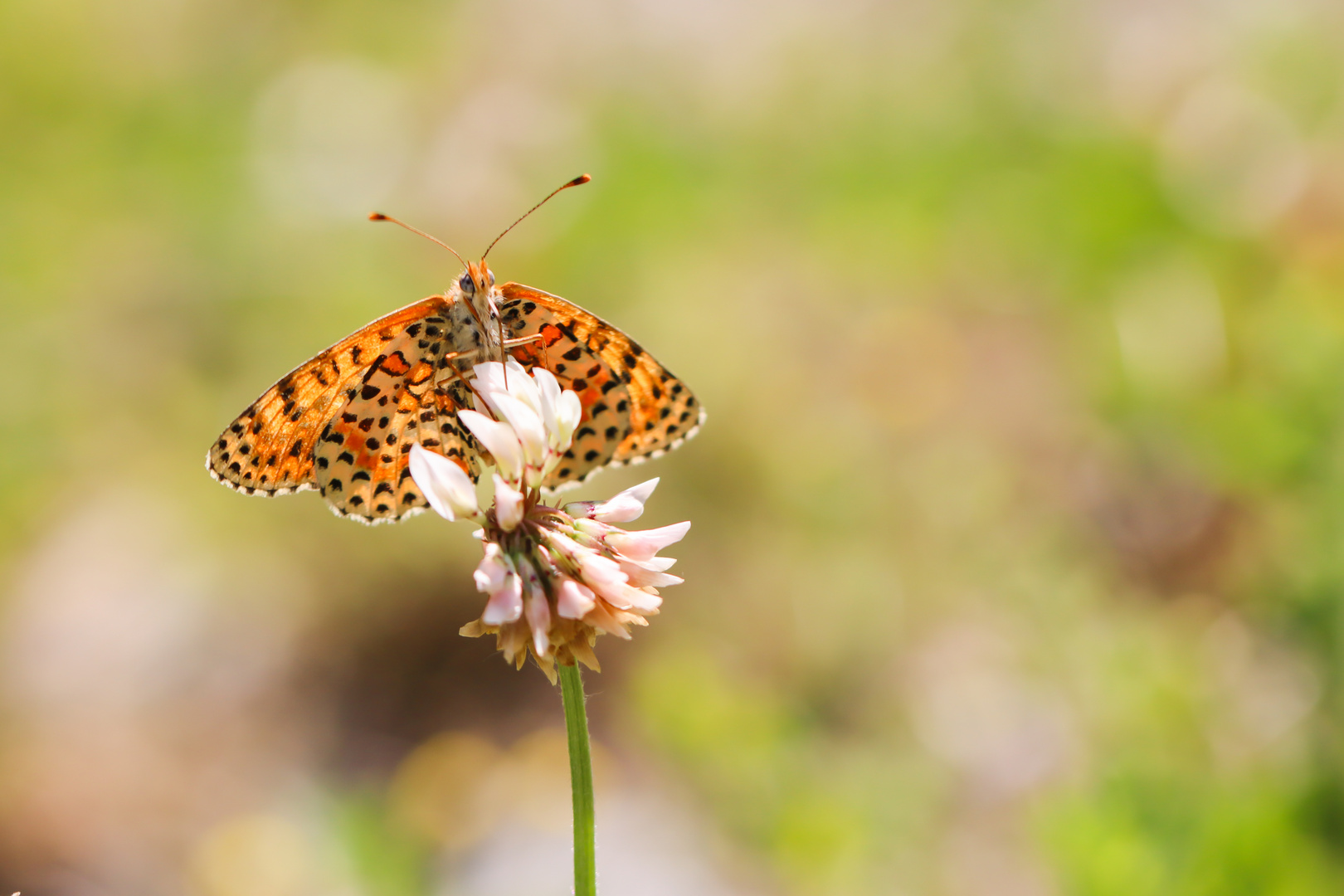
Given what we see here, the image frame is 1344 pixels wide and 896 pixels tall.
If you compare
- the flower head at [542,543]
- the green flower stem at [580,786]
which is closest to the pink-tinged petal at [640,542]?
the flower head at [542,543]

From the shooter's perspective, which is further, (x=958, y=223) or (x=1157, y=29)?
(x=1157, y=29)

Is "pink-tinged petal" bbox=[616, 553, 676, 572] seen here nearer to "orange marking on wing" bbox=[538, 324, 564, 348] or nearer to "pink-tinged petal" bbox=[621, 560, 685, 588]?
"pink-tinged petal" bbox=[621, 560, 685, 588]

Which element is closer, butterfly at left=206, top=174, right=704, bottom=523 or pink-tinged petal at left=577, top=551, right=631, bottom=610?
pink-tinged petal at left=577, top=551, right=631, bottom=610

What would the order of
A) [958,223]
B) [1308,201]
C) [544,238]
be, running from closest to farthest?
[1308,201]
[544,238]
[958,223]

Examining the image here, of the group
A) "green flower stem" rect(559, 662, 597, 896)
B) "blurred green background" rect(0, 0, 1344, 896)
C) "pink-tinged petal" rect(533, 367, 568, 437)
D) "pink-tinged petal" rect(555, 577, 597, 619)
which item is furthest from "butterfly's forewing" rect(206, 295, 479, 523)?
"blurred green background" rect(0, 0, 1344, 896)

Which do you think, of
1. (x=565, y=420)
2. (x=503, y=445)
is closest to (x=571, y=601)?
(x=503, y=445)

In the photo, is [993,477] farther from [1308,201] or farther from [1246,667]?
[1308,201]

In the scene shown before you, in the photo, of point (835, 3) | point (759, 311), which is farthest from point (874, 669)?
point (835, 3)
